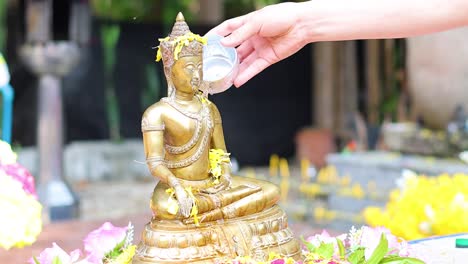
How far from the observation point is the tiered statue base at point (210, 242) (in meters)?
1.28

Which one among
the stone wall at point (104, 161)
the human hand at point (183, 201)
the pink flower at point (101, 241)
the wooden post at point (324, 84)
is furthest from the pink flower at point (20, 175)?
the wooden post at point (324, 84)

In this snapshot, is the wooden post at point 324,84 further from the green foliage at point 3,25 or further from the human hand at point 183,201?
the human hand at point 183,201

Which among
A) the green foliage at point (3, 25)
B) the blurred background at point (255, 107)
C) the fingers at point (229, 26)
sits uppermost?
the green foliage at point (3, 25)

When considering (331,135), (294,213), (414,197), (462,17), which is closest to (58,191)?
(294,213)

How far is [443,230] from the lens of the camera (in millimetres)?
1551

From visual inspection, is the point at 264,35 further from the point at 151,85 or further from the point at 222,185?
the point at 151,85

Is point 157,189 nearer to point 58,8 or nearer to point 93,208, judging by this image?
point 58,8

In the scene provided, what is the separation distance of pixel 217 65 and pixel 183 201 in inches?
12.2

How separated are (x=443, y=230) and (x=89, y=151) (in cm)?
534

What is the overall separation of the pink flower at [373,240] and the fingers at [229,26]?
463 millimetres

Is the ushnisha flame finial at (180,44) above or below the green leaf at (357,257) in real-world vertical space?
above

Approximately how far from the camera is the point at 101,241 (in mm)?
1280

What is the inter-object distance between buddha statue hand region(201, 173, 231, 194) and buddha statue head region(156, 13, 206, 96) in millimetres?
190

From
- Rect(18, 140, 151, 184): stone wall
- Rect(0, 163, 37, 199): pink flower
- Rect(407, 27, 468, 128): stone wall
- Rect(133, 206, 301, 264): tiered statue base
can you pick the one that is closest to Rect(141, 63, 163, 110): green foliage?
Rect(18, 140, 151, 184): stone wall
